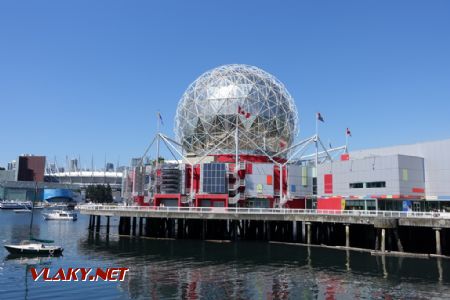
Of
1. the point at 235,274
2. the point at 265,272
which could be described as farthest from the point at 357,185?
the point at 235,274

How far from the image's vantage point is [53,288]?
31250 mm

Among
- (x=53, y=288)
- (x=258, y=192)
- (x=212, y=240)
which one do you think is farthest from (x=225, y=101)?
(x=53, y=288)

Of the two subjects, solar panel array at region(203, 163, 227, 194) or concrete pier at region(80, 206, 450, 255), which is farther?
solar panel array at region(203, 163, 227, 194)

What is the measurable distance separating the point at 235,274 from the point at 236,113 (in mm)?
46294

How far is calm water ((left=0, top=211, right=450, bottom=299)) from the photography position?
3069 cm

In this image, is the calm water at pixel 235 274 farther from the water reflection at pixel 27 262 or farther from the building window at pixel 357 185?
the building window at pixel 357 185

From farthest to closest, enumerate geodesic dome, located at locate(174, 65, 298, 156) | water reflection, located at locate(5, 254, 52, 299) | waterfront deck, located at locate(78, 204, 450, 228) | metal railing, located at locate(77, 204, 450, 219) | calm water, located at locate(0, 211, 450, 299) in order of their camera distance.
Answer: geodesic dome, located at locate(174, 65, 298, 156)
metal railing, located at locate(77, 204, 450, 219)
waterfront deck, located at locate(78, 204, 450, 228)
water reflection, located at locate(5, 254, 52, 299)
calm water, located at locate(0, 211, 450, 299)

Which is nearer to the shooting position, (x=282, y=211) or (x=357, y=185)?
(x=282, y=211)

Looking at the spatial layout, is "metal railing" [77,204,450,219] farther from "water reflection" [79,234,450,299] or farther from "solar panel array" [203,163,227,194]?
"solar panel array" [203,163,227,194]

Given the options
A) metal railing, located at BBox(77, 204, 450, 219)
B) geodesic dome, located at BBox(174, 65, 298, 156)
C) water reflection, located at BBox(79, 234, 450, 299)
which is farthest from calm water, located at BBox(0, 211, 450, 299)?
geodesic dome, located at BBox(174, 65, 298, 156)

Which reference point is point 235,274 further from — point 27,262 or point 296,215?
point 296,215

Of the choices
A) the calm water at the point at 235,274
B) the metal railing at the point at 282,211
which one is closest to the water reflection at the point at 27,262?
the calm water at the point at 235,274

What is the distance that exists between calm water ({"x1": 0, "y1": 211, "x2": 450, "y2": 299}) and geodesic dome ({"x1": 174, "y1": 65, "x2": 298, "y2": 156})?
29.6m

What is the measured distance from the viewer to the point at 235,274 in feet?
124
